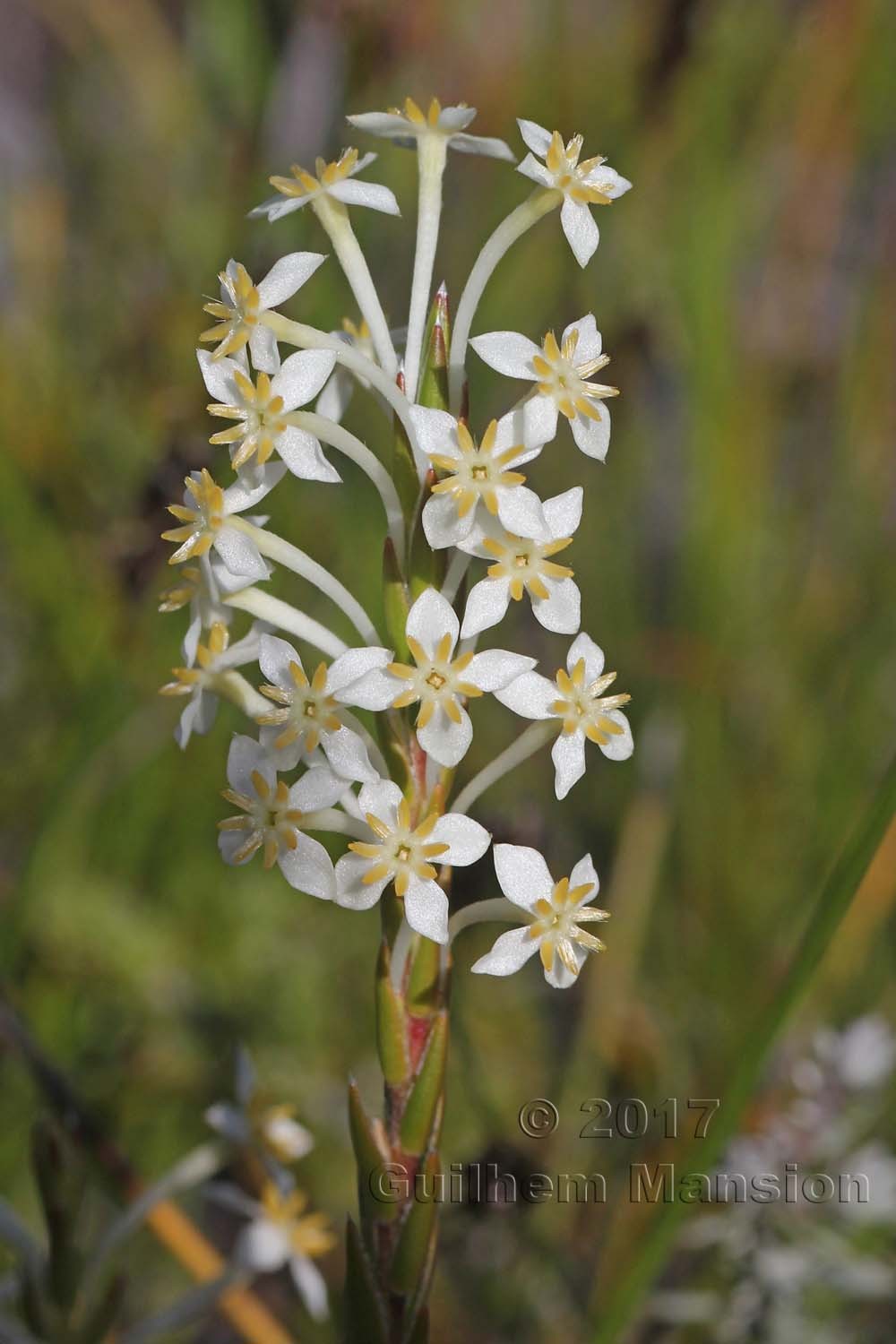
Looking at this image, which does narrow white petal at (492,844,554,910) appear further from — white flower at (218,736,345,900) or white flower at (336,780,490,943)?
white flower at (218,736,345,900)

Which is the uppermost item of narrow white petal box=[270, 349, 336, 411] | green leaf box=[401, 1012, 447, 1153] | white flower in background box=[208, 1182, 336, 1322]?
narrow white petal box=[270, 349, 336, 411]

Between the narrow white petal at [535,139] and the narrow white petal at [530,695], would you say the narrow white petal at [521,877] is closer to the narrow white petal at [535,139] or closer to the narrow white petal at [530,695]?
the narrow white petal at [530,695]

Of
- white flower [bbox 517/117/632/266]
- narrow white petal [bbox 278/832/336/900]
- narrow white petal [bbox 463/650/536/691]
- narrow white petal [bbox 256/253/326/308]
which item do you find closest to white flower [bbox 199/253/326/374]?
narrow white petal [bbox 256/253/326/308]

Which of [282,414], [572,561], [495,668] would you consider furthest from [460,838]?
[572,561]

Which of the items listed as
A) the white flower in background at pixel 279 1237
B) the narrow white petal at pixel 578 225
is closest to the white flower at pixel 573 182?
the narrow white petal at pixel 578 225

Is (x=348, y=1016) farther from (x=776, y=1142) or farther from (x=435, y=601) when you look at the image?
(x=435, y=601)

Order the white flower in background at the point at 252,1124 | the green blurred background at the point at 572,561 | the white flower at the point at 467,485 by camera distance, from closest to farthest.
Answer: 1. the white flower at the point at 467,485
2. the white flower in background at the point at 252,1124
3. the green blurred background at the point at 572,561

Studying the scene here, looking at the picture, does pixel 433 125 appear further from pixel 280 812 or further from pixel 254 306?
pixel 280 812
